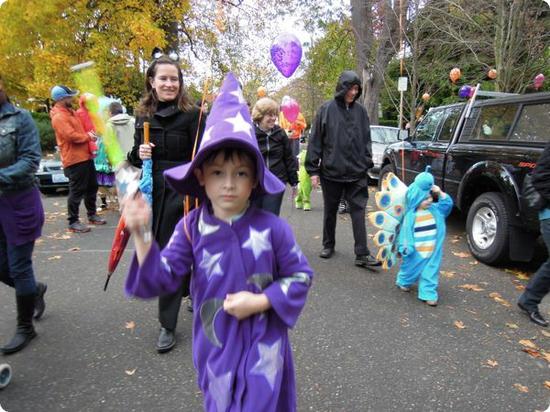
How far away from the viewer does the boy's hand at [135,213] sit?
1.26 m

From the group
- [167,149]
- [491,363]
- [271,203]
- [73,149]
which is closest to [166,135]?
[167,149]

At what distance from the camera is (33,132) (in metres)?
2.91

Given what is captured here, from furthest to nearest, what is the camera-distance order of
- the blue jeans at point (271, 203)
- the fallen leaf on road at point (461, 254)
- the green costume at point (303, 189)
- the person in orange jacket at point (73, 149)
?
the green costume at point (303, 189) → the person in orange jacket at point (73, 149) → the fallen leaf on road at point (461, 254) → the blue jeans at point (271, 203)

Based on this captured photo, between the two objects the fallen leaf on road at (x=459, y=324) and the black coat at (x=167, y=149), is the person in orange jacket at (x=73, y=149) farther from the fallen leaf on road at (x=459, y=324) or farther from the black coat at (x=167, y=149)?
the fallen leaf on road at (x=459, y=324)

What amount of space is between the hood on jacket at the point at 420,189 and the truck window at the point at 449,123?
2.66m

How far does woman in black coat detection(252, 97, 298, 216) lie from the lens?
13.8 ft

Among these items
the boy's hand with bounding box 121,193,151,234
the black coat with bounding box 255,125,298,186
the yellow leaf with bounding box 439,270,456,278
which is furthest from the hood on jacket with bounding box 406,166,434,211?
the boy's hand with bounding box 121,193,151,234

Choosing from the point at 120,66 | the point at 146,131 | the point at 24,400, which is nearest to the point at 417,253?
the point at 146,131

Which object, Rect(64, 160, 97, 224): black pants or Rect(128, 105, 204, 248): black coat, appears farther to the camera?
Rect(64, 160, 97, 224): black pants

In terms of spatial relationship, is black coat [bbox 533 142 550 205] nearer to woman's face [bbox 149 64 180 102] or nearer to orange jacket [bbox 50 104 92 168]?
woman's face [bbox 149 64 180 102]

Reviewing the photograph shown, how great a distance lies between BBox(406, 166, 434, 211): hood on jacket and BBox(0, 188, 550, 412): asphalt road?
930 mm

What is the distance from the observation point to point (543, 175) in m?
3.21

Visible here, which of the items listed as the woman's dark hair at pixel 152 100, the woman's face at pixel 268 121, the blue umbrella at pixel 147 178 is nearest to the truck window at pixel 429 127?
the woman's face at pixel 268 121

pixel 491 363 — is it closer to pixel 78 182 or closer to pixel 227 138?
pixel 227 138
